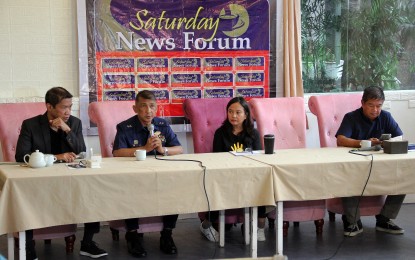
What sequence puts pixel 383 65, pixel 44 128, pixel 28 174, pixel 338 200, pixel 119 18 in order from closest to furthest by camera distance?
pixel 28 174 < pixel 44 128 < pixel 338 200 < pixel 119 18 < pixel 383 65

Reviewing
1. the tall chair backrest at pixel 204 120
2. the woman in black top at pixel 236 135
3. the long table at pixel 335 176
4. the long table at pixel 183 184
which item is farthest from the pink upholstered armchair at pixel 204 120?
the long table at pixel 335 176

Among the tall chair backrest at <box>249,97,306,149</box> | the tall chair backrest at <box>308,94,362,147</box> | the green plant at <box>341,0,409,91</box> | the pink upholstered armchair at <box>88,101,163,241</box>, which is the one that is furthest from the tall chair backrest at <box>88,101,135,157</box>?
the green plant at <box>341,0,409,91</box>

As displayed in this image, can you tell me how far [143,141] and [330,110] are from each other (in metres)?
1.50

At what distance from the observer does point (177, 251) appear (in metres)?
3.91

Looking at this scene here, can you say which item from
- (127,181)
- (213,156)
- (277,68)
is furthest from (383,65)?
(127,181)

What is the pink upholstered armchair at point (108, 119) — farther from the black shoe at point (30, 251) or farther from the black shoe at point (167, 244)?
the black shoe at point (30, 251)

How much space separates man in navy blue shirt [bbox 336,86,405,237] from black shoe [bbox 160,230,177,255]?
1262 mm

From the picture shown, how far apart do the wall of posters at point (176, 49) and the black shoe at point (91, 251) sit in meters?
1.33

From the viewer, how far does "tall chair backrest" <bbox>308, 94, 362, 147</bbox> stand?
4480 millimetres

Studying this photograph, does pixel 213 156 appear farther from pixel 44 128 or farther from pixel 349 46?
pixel 349 46

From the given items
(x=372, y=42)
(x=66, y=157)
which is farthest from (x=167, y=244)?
(x=372, y=42)

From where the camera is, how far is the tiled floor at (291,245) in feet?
12.5

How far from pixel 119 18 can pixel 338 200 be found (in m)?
2.21

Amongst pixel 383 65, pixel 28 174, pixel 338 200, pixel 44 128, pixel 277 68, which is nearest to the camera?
pixel 28 174
